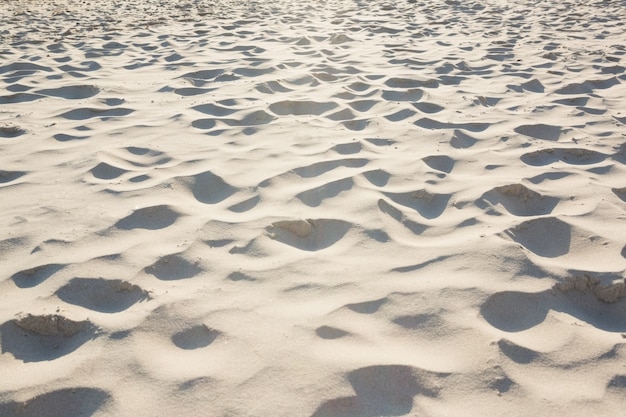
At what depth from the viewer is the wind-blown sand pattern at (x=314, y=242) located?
129cm

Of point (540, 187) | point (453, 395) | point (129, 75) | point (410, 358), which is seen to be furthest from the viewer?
point (129, 75)

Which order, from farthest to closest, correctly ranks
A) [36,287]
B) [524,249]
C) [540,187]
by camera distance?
1. [540,187]
2. [524,249]
3. [36,287]

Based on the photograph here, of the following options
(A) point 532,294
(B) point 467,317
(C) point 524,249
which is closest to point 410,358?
(B) point 467,317

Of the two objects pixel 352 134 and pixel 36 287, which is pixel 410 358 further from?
pixel 352 134

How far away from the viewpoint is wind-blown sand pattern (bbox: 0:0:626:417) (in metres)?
1.29

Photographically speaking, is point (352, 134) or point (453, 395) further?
point (352, 134)

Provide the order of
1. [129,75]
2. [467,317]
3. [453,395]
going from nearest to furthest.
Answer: [453,395] → [467,317] → [129,75]

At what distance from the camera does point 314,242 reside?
73.6 inches

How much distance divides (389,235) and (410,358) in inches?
24.4

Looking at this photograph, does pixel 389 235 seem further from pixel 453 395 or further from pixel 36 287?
pixel 36 287

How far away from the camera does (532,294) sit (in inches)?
61.9

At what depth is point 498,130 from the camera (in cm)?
287

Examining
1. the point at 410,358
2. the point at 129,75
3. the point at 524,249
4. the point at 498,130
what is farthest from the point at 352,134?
the point at 129,75

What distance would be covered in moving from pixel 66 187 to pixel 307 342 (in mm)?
1490
